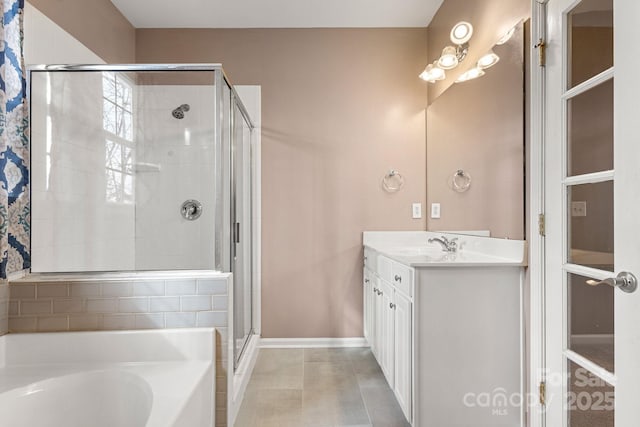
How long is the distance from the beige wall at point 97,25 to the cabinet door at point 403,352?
8.28 feet

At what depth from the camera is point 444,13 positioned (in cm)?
274

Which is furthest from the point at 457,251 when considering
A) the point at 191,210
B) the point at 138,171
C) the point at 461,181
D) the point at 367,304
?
the point at 138,171

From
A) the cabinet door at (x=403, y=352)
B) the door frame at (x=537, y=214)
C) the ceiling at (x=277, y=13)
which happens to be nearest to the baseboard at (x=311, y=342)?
the cabinet door at (x=403, y=352)

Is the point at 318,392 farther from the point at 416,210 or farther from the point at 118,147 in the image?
the point at 118,147

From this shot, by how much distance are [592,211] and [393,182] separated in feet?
5.89

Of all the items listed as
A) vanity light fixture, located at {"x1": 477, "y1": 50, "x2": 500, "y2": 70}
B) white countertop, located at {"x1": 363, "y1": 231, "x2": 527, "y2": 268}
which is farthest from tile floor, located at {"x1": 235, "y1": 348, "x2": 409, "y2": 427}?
vanity light fixture, located at {"x1": 477, "y1": 50, "x2": 500, "y2": 70}

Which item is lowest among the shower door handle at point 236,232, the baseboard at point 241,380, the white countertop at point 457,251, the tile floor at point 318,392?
the tile floor at point 318,392

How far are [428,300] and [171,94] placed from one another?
1936 millimetres

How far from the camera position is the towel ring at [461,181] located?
2336 mm

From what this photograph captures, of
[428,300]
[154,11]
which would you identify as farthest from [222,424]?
[154,11]

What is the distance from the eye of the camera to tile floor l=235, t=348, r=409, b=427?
2014 mm

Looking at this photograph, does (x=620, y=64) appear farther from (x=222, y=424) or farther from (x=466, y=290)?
(x=222, y=424)

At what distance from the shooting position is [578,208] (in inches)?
56.8

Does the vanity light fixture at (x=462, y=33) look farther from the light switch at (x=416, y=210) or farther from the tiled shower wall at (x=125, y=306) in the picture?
the tiled shower wall at (x=125, y=306)
